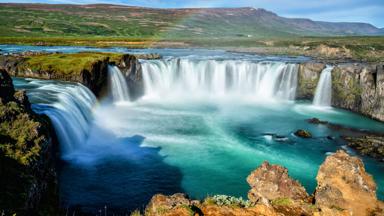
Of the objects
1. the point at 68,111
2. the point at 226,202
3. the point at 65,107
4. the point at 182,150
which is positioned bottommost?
the point at 182,150

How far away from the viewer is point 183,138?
123 ft

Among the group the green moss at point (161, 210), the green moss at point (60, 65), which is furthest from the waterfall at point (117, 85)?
the green moss at point (161, 210)

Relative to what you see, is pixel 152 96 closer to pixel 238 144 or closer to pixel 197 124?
pixel 197 124

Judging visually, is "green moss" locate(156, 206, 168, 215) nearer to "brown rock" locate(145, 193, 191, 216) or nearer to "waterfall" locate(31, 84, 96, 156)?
"brown rock" locate(145, 193, 191, 216)

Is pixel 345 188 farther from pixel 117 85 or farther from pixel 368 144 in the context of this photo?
pixel 117 85

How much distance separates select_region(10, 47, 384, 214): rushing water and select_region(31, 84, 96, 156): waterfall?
6.9 inches

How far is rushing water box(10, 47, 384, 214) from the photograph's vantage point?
25589 millimetres

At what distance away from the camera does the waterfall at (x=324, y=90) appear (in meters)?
57.0

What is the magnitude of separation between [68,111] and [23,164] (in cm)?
1745

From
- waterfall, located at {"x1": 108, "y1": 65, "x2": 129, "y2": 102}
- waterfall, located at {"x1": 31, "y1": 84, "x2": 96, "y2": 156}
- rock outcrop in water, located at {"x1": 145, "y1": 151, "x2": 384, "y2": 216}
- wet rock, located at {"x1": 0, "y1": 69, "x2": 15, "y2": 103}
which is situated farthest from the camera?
waterfall, located at {"x1": 108, "y1": 65, "x2": 129, "y2": 102}

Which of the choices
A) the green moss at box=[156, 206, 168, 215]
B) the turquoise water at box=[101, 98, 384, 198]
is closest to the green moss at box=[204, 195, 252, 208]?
the green moss at box=[156, 206, 168, 215]

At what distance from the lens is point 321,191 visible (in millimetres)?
12570

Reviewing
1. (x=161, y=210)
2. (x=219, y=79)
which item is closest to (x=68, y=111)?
(x=161, y=210)

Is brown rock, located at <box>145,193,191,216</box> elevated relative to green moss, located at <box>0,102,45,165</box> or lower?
lower
